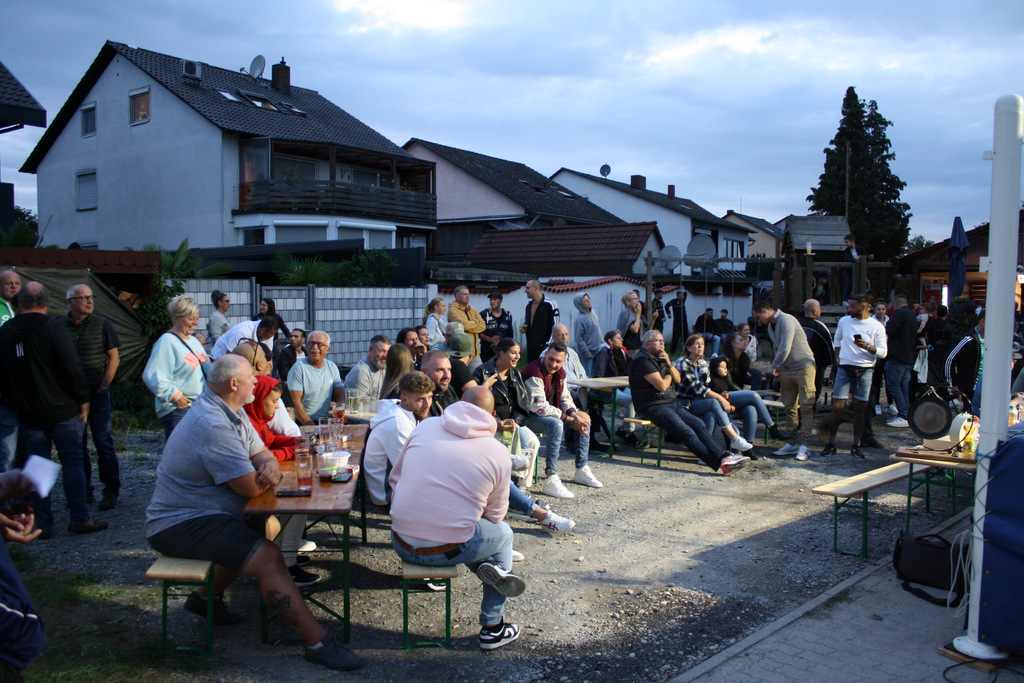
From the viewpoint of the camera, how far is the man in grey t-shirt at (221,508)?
3.49 m

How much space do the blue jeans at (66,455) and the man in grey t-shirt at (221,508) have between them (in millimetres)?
2117

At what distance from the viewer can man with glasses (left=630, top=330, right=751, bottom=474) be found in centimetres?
744

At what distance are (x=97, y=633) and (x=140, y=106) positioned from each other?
26.1 metres

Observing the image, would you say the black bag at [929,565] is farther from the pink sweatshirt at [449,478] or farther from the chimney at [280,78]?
the chimney at [280,78]

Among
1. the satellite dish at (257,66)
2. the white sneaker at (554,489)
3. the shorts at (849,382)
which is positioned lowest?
the white sneaker at (554,489)

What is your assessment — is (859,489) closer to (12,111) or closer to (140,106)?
(12,111)

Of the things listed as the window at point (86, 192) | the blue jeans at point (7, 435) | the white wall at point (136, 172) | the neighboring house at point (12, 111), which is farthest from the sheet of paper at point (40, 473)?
the window at point (86, 192)

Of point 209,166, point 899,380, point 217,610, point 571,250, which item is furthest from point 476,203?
point 217,610

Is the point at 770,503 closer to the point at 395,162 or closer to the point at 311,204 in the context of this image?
the point at 311,204

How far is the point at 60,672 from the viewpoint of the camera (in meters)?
3.39

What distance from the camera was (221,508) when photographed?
3.63 metres

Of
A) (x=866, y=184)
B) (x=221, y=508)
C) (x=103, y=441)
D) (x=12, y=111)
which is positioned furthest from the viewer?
(x=866, y=184)

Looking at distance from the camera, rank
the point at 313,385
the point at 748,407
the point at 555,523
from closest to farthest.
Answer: the point at 555,523, the point at 313,385, the point at 748,407

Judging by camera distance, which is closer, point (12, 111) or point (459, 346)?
point (459, 346)
